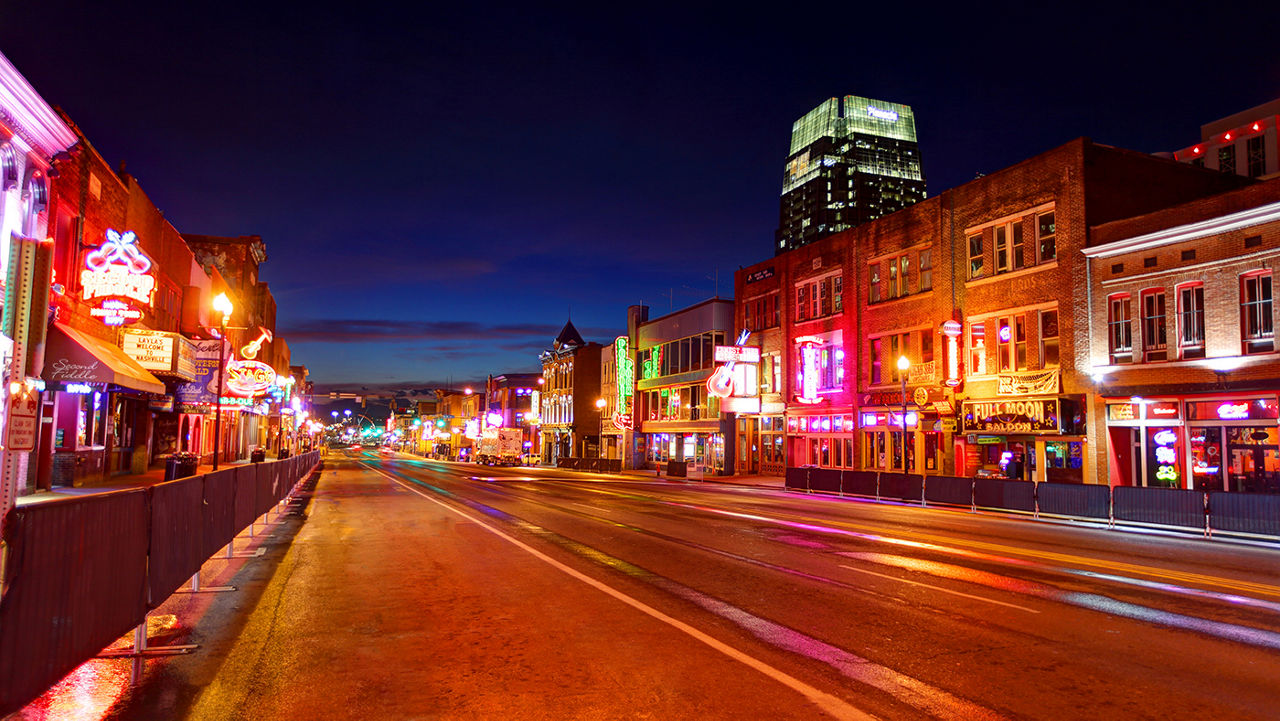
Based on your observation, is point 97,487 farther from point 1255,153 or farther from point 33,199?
point 1255,153

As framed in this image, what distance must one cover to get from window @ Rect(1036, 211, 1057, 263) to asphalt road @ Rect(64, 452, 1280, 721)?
1648 centimetres

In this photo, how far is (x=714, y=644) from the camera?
7.76 m

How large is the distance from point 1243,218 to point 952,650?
75.2ft

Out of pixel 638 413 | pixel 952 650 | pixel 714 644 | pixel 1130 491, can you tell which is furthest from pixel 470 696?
pixel 638 413

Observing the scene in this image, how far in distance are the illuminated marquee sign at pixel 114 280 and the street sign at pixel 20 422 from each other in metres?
12.6

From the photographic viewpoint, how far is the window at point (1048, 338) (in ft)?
98.9

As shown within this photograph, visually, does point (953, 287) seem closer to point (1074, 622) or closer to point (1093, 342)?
point (1093, 342)

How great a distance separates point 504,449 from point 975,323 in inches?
2077

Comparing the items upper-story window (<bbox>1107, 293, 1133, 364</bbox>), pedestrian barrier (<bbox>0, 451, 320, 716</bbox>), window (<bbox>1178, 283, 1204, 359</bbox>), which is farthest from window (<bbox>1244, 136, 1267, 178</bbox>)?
pedestrian barrier (<bbox>0, 451, 320, 716</bbox>)

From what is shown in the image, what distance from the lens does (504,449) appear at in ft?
255

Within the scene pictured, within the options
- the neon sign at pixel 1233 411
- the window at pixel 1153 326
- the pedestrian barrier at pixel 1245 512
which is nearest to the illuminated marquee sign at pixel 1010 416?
the window at pixel 1153 326

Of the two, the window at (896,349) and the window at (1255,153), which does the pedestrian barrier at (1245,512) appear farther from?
the window at (1255,153)

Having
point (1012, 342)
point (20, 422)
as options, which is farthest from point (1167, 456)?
point (20, 422)

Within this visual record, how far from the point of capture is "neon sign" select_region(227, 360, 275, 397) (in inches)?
1400
